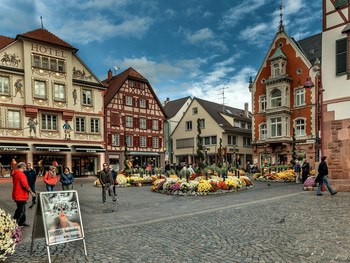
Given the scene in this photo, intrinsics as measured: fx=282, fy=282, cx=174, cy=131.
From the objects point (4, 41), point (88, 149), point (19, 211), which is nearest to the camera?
point (19, 211)

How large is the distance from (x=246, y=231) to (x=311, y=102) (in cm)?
3123

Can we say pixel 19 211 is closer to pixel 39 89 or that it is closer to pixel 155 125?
pixel 39 89

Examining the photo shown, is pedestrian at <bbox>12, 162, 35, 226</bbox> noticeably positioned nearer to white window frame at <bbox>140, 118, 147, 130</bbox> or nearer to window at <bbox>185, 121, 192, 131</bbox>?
white window frame at <bbox>140, 118, 147, 130</bbox>

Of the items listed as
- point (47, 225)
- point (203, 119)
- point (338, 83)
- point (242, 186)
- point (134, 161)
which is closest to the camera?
point (47, 225)

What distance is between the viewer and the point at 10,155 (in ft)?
89.9

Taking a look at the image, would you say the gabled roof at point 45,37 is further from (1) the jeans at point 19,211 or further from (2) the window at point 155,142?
(1) the jeans at point 19,211

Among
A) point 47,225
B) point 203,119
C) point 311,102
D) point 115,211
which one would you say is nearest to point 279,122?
point 311,102

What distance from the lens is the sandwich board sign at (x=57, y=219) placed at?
5.18 metres

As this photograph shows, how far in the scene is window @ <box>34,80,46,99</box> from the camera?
1143 inches

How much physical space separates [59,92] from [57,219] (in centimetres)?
2789

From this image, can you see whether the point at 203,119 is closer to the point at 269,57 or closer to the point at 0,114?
the point at 269,57

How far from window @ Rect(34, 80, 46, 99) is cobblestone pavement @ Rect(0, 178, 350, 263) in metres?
22.4

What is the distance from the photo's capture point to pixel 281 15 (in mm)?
37906

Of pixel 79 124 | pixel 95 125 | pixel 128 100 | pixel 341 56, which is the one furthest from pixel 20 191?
pixel 128 100
